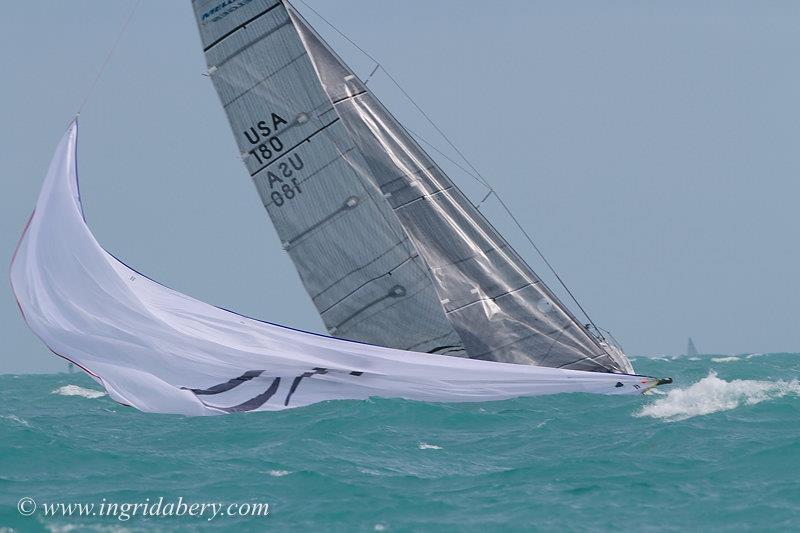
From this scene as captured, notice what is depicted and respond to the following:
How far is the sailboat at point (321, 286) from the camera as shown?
58.4ft

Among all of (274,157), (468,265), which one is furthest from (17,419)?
(468,265)

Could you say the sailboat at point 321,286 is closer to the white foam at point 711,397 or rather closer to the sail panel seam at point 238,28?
the sail panel seam at point 238,28

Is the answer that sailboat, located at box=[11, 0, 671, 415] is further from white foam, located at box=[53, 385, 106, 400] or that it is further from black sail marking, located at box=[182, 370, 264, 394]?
white foam, located at box=[53, 385, 106, 400]

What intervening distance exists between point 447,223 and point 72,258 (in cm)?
653

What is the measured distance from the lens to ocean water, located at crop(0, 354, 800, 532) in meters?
13.6

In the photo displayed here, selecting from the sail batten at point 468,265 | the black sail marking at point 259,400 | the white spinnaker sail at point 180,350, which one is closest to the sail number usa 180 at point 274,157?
the sail batten at point 468,265

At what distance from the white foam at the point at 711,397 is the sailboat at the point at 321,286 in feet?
4.44

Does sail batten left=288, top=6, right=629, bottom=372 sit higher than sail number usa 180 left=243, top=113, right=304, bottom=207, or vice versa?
sail number usa 180 left=243, top=113, right=304, bottom=207

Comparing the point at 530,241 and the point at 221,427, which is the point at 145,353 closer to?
the point at 221,427

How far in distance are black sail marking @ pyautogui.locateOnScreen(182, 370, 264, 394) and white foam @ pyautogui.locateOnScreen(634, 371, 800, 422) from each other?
7.25 meters

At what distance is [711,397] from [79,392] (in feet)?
65.3

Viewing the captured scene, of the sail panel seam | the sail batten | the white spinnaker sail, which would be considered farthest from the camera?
the sail batten

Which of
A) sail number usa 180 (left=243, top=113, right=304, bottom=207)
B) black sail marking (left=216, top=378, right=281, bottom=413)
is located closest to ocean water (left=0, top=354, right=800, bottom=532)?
black sail marking (left=216, top=378, right=281, bottom=413)

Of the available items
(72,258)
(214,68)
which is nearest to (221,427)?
(72,258)
